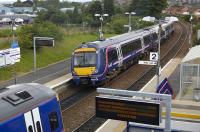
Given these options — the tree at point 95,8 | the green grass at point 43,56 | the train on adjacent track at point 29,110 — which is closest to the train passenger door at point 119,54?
the green grass at point 43,56

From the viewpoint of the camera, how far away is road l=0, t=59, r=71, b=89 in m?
29.2

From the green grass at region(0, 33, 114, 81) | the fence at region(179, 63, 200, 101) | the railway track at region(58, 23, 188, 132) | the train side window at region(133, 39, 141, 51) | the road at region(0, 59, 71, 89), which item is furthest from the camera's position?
the train side window at region(133, 39, 141, 51)

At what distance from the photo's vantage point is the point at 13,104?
11375 millimetres

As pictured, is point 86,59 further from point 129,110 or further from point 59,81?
point 129,110

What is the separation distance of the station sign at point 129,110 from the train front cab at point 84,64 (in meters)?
15.5

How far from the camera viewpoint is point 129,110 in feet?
35.9

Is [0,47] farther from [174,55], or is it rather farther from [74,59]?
[174,55]

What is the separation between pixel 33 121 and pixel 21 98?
71 cm

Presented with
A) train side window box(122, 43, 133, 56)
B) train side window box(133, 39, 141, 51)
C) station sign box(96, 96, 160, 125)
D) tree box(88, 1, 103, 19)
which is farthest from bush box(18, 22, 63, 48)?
tree box(88, 1, 103, 19)

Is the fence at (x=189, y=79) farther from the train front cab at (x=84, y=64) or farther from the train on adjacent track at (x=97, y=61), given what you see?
the train front cab at (x=84, y=64)

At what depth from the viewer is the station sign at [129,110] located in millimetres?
10680

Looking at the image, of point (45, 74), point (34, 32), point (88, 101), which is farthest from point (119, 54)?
point (34, 32)

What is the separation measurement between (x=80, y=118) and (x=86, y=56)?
697 cm

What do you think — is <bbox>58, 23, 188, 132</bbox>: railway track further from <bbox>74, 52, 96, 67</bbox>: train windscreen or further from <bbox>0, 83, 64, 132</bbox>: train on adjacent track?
<bbox>0, 83, 64, 132</bbox>: train on adjacent track
